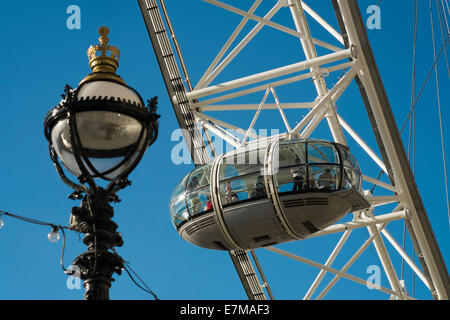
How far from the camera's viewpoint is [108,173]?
219 inches

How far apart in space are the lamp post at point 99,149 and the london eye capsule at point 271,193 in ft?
27.3

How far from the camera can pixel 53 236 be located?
19.4 ft

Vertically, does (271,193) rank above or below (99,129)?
above

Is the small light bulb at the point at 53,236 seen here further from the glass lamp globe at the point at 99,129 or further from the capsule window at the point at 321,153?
the capsule window at the point at 321,153

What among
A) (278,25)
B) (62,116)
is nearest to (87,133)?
(62,116)

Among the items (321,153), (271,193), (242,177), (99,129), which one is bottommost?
(99,129)

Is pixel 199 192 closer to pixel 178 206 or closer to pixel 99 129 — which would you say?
pixel 178 206

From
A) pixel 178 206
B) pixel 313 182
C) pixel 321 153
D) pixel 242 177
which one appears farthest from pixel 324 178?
pixel 178 206

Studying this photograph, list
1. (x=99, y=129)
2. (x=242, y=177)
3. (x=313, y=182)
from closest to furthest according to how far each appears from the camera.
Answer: (x=99, y=129) → (x=313, y=182) → (x=242, y=177)

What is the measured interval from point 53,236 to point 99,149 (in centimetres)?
85

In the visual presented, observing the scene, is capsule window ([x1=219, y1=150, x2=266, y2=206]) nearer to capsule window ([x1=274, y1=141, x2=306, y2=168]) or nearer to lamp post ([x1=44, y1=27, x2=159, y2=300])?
capsule window ([x1=274, y1=141, x2=306, y2=168])

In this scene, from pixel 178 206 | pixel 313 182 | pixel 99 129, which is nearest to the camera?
pixel 99 129

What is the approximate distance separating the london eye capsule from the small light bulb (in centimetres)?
828
